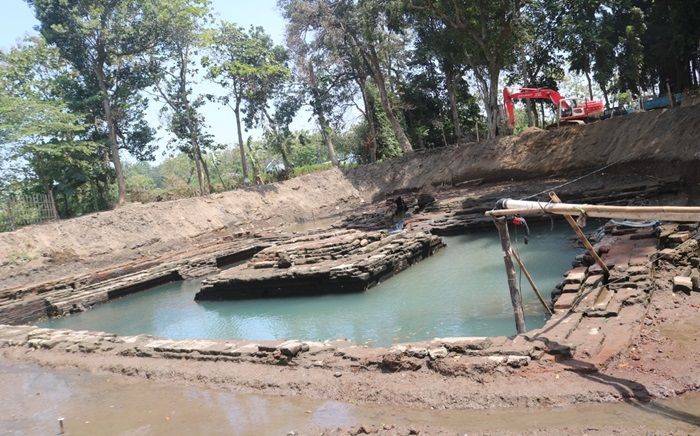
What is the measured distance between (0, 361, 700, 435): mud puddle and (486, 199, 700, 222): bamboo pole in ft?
4.89

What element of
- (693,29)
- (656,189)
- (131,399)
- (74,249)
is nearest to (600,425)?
(131,399)

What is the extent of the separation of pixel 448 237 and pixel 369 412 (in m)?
12.7

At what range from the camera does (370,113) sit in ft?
104

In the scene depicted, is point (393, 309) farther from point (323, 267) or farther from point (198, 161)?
point (198, 161)

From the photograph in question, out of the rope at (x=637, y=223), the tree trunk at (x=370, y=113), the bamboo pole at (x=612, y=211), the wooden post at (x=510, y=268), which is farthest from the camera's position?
the tree trunk at (x=370, y=113)

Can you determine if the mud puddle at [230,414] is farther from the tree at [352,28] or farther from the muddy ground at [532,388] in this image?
the tree at [352,28]

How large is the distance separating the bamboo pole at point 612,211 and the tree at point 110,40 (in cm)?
2167

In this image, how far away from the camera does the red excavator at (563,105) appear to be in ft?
73.2

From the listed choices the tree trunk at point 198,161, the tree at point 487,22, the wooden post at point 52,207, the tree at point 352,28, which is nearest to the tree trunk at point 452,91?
the tree at point 352,28

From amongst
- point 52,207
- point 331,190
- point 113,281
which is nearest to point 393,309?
point 113,281

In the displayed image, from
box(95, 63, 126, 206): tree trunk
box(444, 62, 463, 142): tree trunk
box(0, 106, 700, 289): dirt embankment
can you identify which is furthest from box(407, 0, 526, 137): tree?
box(95, 63, 126, 206): tree trunk

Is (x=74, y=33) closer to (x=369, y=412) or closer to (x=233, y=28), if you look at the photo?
(x=233, y=28)

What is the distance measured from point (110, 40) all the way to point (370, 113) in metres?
14.5

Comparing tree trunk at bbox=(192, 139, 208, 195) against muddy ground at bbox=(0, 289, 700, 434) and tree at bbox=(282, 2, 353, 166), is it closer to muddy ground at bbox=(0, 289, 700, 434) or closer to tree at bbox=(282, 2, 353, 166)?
tree at bbox=(282, 2, 353, 166)
